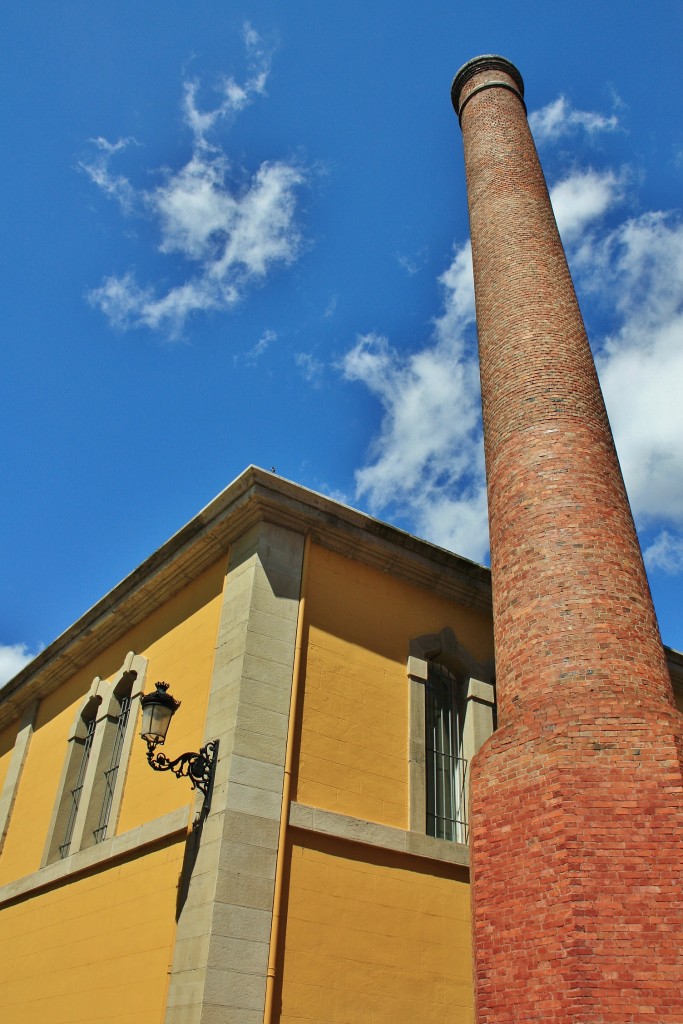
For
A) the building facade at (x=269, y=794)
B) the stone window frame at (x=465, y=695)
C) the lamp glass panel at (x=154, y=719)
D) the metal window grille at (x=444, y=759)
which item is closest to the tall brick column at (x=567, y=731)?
the building facade at (x=269, y=794)

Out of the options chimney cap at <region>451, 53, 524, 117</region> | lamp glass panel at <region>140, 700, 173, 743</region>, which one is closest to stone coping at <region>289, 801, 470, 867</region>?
lamp glass panel at <region>140, 700, 173, 743</region>

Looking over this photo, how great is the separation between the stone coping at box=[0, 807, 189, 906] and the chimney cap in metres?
12.9

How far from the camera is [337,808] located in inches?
340

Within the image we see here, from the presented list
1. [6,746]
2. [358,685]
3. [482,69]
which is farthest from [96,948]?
[482,69]

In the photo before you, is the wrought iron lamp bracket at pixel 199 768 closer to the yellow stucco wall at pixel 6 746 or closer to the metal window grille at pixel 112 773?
the metal window grille at pixel 112 773

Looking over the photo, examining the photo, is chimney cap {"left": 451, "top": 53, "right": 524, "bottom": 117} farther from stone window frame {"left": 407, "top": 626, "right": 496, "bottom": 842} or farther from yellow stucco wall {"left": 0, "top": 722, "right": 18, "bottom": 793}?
yellow stucco wall {"left": 0, "top": 722, "right": 18, "bottom": 793}

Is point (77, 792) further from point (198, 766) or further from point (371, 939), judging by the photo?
point (371, 939)

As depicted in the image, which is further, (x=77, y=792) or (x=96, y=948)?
(x=77, y=792)

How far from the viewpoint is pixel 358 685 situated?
9.56m

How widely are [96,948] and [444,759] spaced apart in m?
4.36

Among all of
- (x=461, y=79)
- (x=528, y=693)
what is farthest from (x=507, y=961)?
(x=461, y=79)

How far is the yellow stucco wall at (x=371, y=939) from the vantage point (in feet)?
24.9

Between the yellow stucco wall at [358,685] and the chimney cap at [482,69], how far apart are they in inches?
378

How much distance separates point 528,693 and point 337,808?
8.35 feet
